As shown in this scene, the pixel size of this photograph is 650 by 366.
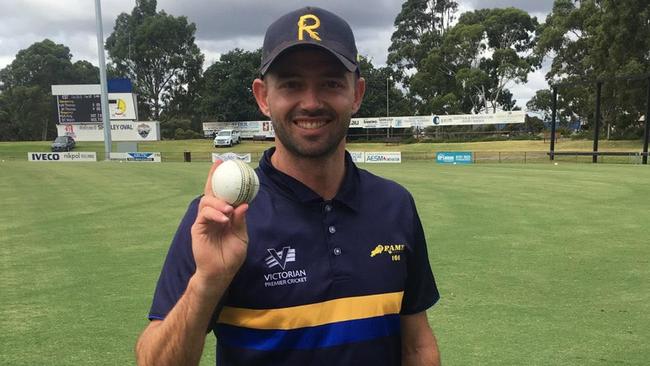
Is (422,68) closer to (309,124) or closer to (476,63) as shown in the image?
(476,63)

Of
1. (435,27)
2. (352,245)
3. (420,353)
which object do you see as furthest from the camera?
(435,27)

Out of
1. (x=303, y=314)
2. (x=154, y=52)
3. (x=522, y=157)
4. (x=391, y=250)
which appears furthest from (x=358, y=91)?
(x=154, y=52)

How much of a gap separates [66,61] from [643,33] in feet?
296

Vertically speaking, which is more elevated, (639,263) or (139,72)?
(139,72)

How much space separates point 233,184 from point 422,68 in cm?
7389

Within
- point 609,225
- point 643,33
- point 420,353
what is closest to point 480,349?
point 420,353

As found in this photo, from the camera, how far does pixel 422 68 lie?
7250 centimetres

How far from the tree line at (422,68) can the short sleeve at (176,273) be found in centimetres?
5178

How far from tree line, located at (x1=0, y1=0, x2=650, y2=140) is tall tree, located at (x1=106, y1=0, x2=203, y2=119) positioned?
0.16 m

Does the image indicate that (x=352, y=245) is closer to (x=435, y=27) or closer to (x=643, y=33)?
(x=643, y=33)

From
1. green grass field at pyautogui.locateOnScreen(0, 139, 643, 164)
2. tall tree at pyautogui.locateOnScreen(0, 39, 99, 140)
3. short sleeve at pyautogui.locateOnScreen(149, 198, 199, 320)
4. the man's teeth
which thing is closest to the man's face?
the man's teeth

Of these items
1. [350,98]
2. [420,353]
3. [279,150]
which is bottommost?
[420,353]

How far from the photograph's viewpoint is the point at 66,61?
96.8m

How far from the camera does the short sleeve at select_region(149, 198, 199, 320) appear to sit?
1.74 m
